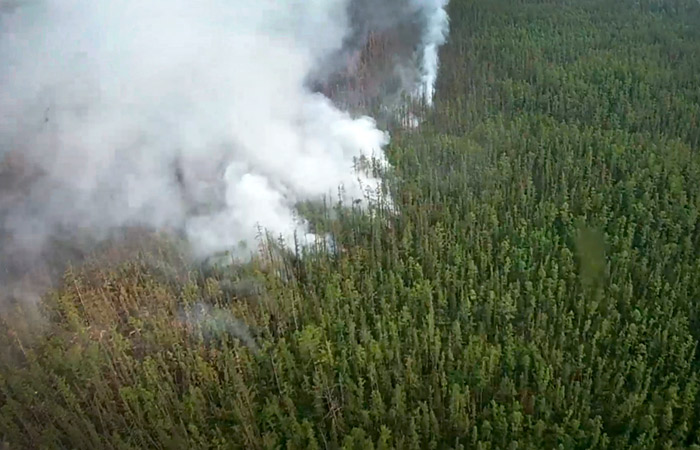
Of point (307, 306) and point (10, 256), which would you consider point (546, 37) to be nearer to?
point (307, 306)

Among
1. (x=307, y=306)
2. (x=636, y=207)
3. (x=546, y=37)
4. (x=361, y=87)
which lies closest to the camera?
(x=307, y=306)

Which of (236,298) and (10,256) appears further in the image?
(10,256)

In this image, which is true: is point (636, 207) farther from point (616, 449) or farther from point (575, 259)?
point (616, 449)

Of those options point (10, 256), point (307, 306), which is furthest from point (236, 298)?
point (10, 256)

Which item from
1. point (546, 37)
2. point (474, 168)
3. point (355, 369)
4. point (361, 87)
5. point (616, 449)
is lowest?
point (616, 449)

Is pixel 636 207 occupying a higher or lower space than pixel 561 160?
lower

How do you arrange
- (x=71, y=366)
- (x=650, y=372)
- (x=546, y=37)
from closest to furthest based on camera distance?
(x=650, y=372), (x=71, y=366), (x=546, y=37)
